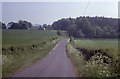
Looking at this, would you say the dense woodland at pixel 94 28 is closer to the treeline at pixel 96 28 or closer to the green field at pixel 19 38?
the treeline at pixel 96 28

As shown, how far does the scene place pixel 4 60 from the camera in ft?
62.4

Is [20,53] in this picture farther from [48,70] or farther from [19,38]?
[19,38]

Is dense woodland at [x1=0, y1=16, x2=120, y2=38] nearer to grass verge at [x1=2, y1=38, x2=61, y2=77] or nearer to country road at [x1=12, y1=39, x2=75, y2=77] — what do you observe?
grass verge at [x1=2, y1=38, x2=61, y2=77]

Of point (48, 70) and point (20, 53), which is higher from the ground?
point (20, 53)

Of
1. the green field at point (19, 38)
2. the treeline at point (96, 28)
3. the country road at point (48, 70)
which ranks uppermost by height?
the treeline at point (96, 28)

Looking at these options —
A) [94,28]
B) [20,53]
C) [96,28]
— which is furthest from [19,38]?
[94,28]

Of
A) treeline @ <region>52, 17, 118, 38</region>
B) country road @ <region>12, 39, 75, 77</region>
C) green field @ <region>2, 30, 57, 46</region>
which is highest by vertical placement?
treeline @ <region>52, 17, 118, 38</region>

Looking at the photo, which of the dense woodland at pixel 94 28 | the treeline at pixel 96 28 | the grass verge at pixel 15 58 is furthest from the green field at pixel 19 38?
the dense woodland at pixel 94 28

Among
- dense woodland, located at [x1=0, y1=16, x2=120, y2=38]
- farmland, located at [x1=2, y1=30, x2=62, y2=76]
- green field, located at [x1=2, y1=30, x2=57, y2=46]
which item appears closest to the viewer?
farmland, located at [x1=2, y1=30, x2=62, y2=76]

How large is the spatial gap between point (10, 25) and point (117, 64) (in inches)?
5522

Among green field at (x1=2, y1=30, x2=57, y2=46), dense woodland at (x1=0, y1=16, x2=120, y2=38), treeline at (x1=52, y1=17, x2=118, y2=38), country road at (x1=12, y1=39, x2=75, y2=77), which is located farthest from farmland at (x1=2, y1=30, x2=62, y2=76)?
treeline at (x1=52, y1=17, x2=118, y2=38)

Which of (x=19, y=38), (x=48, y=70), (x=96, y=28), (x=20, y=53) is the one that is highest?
(x=96, y=28)

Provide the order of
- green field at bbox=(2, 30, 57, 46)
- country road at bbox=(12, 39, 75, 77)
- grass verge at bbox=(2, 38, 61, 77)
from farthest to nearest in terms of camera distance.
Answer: green field at bbox=(2, 30, 57, 46) < grass verge at bbox=(2, 38, 61, 77) < country road at bbox=(12, 39, 75, 77)

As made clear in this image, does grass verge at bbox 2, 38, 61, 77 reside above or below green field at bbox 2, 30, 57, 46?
below
